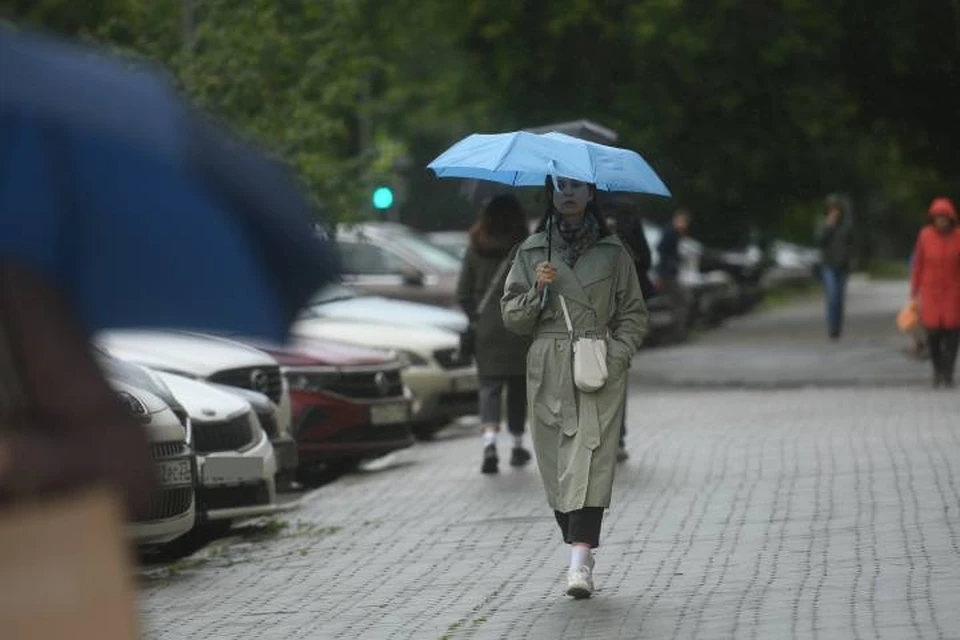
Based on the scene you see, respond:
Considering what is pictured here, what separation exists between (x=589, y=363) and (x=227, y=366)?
5.28 m

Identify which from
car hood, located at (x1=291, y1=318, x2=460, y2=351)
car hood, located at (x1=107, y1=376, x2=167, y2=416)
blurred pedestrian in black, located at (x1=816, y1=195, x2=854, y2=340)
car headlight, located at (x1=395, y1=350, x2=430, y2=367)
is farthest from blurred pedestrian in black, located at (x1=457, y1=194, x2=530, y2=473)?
blurred pedestrian in black, located at (x1=816, y1=195, x2=854, y2=340)

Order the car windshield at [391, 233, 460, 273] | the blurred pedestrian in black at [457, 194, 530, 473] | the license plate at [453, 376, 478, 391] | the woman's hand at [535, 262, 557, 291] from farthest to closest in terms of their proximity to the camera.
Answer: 1. the car windshield at [391, 233, 460, 273]
2. the license plate at [453, 376, 478, 391]
3. the blurred pedestrian in black at [457, 194, 530, 473]
4. the woman's hand at [535, 262, 557, 291]

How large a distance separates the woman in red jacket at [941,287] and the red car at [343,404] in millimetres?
7179

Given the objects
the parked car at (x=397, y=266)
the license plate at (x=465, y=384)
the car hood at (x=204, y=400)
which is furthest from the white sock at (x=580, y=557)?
the parked car at (x=397, y=266)

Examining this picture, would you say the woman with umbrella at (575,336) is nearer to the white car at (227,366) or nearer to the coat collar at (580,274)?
the coat collar at (580,274)

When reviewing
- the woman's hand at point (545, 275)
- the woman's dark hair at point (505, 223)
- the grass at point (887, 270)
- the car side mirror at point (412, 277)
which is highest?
the woman's dark hair at point (505, 223)

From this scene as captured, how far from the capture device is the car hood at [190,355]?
1431cm

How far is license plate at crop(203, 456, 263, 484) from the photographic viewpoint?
12273 millimetres

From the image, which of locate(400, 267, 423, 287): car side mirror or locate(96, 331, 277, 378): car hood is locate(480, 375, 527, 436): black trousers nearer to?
locate(96, 331, 277, 378): car hood

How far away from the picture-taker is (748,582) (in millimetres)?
9750

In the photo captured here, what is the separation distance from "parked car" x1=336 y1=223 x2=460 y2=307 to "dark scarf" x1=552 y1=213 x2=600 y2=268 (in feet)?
49.1

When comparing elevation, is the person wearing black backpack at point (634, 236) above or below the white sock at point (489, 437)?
above

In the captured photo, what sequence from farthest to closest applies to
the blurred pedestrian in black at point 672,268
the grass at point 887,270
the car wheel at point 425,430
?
the grass at point 887,270, the blurred pedestrian in black at point 672,268, the car wheel at point 425,430

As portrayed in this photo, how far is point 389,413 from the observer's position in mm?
16859
